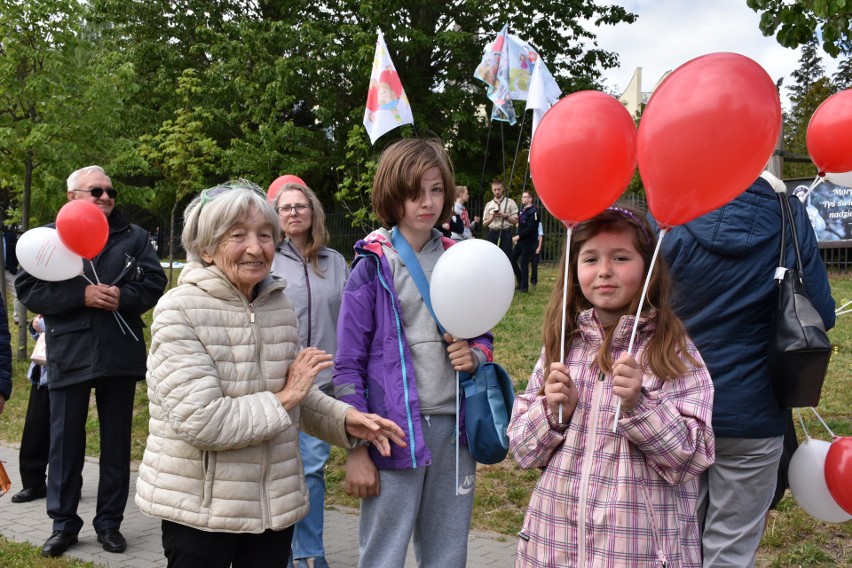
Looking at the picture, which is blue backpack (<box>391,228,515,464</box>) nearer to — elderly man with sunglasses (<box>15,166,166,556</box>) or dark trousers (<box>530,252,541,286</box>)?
elderly man with sunglasses (<box>15,166,166,556</box>)

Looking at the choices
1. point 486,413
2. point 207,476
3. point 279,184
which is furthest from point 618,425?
point 279,184

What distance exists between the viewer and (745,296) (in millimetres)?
3326

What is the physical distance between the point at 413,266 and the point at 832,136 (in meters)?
1.88

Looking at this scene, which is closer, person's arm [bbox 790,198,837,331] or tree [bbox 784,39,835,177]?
person's arm [bbox 790,198,837,331]

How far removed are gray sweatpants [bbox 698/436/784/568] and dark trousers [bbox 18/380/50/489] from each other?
4915 millimetres

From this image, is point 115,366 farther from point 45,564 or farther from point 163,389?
point 163,389

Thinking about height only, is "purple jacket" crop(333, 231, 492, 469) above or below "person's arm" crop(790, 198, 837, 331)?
below

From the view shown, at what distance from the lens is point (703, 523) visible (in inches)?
136

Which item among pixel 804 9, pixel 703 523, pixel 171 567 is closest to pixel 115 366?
pixel 171 567

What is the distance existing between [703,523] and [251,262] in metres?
2.11

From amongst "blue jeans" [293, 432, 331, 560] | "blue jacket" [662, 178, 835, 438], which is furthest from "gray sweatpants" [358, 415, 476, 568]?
"blue jeans" [293, 432, 331, 560]

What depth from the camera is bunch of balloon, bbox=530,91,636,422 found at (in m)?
2.75

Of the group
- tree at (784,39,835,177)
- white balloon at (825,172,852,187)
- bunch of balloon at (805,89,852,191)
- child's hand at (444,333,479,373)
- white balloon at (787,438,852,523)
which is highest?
tree at (784,39,835,177)

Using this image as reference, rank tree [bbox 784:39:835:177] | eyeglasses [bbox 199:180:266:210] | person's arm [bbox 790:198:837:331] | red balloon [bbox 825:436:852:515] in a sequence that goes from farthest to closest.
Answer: tree [bbox 784:39:835:177]
red balloon [bbox 825:436:852:515]
person's arm [bbox 790:198:837:331]
eyeglasses [bbox 199:180:266:210]
